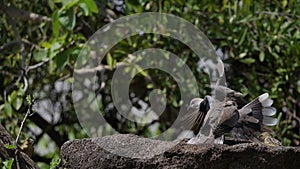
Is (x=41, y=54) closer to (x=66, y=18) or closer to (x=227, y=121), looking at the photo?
(x=66, y=18)

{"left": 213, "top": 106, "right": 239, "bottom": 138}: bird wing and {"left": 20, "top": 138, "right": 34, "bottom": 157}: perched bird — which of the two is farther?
{"left": 20, "top": 138, "right": 34, "bottom": 157}: perched bird

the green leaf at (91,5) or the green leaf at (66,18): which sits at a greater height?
the green leaf at (91,5)

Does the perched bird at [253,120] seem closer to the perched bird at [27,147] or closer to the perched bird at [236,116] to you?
the perched bird at [236,116]

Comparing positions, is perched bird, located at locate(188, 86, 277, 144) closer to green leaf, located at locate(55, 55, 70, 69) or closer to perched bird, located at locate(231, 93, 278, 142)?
perched bird, located at locate(231, 93, 278, 142)

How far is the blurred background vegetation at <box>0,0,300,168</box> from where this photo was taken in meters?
2.94

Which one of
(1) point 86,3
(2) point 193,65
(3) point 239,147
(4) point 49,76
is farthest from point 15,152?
(4) point 49,76

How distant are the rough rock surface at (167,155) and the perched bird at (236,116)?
0.29ft

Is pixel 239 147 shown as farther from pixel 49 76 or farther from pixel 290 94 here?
pixel 49 76

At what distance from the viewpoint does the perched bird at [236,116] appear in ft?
4.73

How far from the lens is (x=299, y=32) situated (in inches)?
115

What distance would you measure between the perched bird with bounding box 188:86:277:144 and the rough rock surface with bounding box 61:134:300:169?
0.29ft

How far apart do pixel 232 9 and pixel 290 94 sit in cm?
49

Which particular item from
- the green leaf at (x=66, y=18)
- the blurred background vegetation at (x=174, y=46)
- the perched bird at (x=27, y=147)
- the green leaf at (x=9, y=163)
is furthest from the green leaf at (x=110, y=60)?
the green leaf at (x=9, y=163)

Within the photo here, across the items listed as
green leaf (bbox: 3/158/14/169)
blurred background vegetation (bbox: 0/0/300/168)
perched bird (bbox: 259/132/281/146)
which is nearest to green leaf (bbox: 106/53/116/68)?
blurred background vegetation (bbox: 0/0/300/168)
